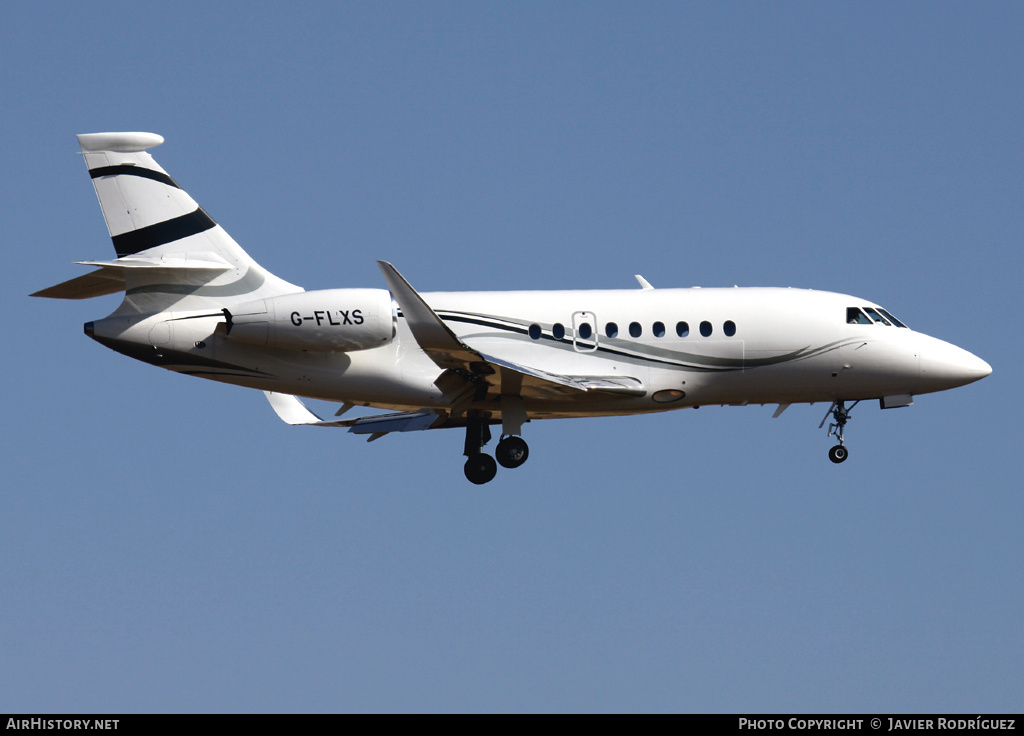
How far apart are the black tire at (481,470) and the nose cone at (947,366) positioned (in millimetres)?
→ 9161

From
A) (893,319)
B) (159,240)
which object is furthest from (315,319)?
(893,319)

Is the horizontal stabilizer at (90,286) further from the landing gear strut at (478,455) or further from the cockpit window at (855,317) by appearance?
the cockpit window at (855,317)

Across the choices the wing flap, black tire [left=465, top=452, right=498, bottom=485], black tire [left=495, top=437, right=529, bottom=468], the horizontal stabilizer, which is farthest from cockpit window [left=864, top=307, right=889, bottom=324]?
the horizontal stabilizer

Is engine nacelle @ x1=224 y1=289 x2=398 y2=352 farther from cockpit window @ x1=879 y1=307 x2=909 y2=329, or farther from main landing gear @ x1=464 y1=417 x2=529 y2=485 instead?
cockpit window @ x1=879 y1=307 x2=909 y2=329

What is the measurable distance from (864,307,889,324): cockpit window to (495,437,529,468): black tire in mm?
7745

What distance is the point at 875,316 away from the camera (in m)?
26.9

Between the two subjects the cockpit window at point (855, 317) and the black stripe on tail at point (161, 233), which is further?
the cockpit window at point (855, 317)

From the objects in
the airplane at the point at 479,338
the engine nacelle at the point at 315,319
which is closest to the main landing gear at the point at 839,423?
the airplane at the point at 479,338

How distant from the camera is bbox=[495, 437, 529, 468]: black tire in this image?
2516cm

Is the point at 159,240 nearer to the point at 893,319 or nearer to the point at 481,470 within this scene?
the point at 481,470

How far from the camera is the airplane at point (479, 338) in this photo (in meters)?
24.3

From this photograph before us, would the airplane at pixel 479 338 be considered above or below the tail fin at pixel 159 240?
below

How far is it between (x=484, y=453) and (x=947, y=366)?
9.83 metres
